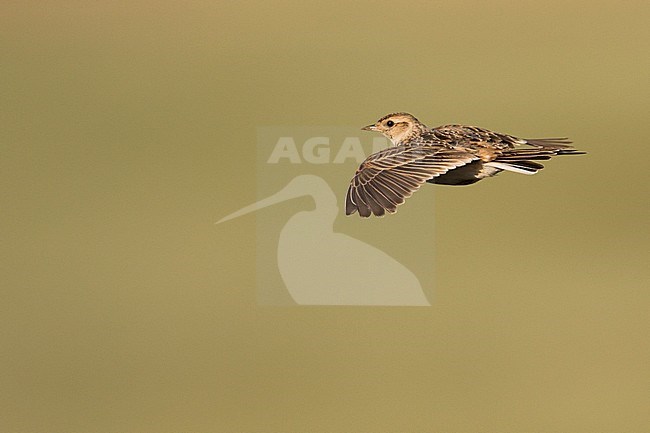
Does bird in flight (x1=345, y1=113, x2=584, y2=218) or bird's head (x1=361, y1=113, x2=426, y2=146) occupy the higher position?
bird's head (x1=361, y1=113, x2=426, y2=146)

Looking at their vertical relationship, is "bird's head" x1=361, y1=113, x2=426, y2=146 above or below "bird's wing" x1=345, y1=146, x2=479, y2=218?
above

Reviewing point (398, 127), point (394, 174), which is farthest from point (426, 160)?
point (398, 127)

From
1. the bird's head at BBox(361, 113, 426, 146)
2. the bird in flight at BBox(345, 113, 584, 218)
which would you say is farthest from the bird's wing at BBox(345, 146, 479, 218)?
the bird's head at BBox(361, 113, 426, 146)

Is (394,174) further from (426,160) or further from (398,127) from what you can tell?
(398,127)

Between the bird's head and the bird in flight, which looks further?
the bird's head

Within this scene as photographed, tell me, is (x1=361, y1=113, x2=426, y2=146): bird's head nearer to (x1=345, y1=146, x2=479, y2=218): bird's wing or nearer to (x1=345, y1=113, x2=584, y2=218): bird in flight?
(x1=345, y1=113, x2=584, y2=218): bird in flight

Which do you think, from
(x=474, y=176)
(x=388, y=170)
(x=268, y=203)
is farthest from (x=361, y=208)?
(x=268, y=203)

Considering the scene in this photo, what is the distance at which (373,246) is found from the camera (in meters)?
3.09

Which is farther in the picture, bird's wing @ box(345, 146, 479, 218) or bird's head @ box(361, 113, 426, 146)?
bird's head @ box(361, 113, 426, 146)

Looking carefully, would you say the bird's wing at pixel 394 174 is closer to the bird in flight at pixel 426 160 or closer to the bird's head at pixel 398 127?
the bird in flight at pixel 426 160

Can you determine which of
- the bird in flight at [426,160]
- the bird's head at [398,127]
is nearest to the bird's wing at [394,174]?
the bird in flight at [426,160]

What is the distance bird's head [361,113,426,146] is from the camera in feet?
8.11

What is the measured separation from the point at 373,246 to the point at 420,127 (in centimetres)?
69

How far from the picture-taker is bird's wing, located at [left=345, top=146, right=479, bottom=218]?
6.99 ft
